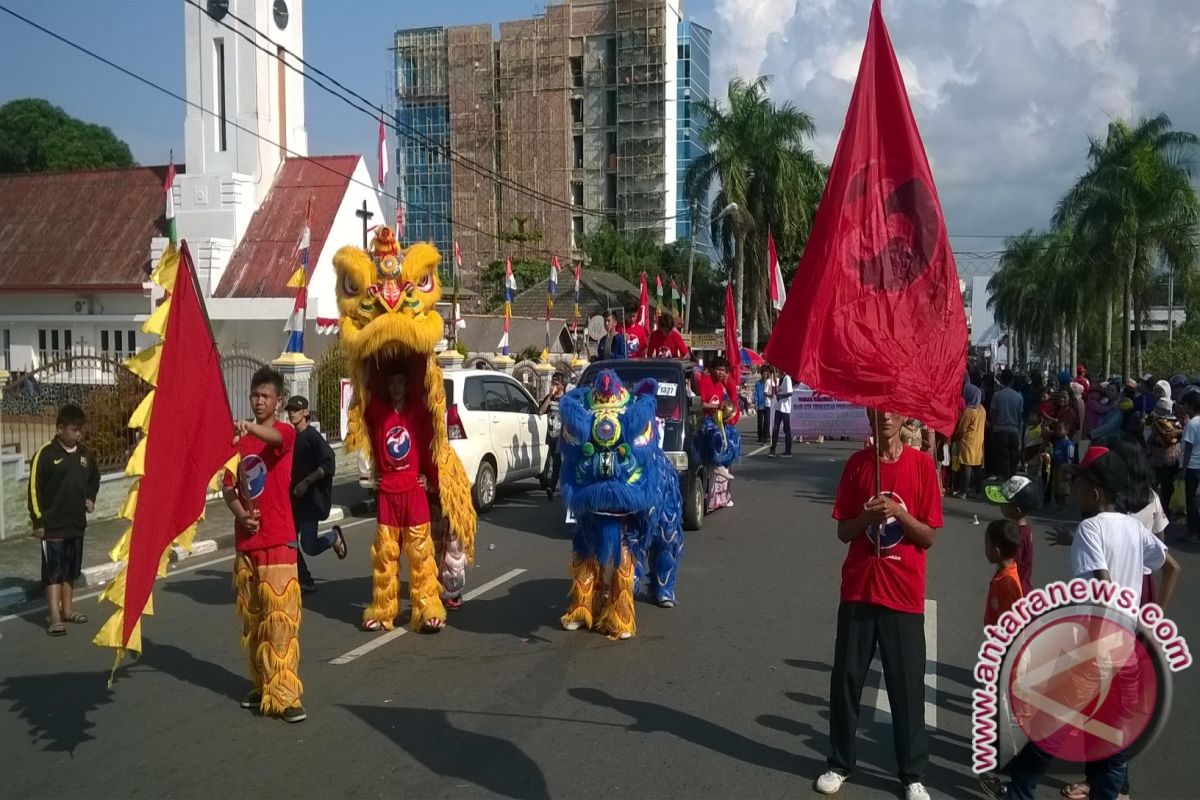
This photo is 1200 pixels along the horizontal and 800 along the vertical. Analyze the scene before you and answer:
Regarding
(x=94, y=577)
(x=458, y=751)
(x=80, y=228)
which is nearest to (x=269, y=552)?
(x=458, y=751)

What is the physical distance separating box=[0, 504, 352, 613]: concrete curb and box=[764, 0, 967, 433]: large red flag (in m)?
5.18

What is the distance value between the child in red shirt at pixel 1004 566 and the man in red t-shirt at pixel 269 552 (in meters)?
3.69

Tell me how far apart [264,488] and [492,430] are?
781cm

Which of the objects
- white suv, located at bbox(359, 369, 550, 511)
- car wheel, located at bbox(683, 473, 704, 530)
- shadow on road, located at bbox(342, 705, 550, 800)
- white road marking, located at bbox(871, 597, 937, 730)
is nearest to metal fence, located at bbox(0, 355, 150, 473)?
white suv, located at bbox(359, 369, 550, 511)

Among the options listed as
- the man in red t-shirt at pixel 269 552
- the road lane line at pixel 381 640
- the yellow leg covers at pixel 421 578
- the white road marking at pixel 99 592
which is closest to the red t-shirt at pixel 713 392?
the road lane line at pixel 381 640

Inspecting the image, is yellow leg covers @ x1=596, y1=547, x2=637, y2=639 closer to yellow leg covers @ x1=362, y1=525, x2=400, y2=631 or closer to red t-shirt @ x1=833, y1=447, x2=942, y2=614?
yellow leg covers @ x1=362, y1=525, x2=400, y2=631

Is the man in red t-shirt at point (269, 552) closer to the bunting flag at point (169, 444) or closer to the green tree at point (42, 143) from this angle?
the bunting flag at point (169, 444)

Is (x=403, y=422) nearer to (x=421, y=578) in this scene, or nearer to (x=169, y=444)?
(x=421, y=578)

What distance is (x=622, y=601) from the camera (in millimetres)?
7320

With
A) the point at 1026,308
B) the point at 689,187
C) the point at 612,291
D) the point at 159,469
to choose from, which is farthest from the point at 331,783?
the point at 1026,308

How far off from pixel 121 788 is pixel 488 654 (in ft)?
8.66

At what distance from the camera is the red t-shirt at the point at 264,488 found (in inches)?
222

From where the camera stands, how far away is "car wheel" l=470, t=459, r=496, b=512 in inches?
515

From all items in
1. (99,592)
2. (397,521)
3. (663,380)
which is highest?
(663,380)
